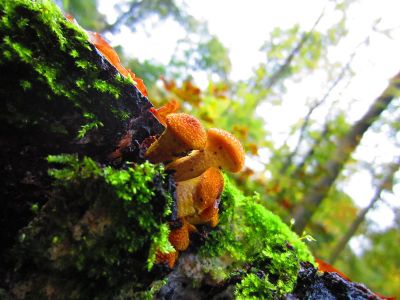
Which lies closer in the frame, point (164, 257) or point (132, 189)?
point (132, 189)

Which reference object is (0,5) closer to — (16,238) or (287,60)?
(16,238)

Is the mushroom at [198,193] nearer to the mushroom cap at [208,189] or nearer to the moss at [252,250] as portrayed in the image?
the mushroom cap at [208,189]

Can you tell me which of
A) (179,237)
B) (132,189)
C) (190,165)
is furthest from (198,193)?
(132,189)

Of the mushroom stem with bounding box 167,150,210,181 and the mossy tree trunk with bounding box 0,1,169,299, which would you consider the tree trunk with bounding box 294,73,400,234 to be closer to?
the mushroom stem with bounding box 167,150,210,181

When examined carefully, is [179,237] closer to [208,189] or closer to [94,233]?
[208,189]

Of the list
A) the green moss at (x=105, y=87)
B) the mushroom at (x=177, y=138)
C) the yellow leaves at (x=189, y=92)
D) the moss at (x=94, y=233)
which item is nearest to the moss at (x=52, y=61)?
Answer: the green moss at (x=105, y=87)

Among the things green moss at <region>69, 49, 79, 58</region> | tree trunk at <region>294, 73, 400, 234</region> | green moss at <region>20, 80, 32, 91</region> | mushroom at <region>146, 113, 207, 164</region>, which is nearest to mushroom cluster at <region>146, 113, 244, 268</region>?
mushroom at <region>146, 113, 207, 164</region>
